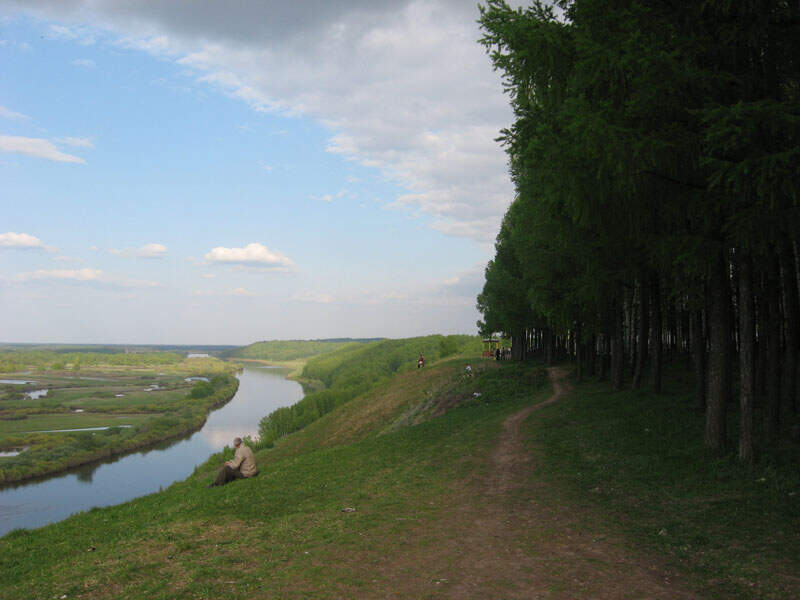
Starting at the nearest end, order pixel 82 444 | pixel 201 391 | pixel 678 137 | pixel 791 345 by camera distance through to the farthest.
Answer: pixel 678 137 < pixel 791 345 < pixel 82 444 < pixel 201 391

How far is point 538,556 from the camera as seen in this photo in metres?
6.85

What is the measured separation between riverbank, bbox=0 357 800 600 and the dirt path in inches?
1.2

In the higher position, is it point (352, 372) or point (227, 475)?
point (227, 475)

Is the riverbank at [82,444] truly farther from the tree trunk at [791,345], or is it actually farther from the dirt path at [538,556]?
the tree trunk at [791,345]

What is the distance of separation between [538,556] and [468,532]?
1.38 meters

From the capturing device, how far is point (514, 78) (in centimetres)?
1085

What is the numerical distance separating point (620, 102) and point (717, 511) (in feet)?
20.9

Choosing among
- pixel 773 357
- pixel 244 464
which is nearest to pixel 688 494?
pixel 773 357

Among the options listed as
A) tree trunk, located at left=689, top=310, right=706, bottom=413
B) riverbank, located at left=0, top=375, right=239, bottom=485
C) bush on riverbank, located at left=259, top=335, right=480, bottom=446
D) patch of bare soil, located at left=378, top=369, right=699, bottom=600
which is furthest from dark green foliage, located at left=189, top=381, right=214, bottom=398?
patch of bare soil, located at left=378, top=369, right=699, bottom=600

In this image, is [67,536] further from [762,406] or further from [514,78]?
[762,406]

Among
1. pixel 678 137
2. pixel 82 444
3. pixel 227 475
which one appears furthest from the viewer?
pixel 82 444

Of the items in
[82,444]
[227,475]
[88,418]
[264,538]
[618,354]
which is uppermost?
[618,354]

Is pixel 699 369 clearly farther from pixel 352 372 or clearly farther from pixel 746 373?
pixel 352 372

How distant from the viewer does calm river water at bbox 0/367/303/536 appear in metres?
41.0
